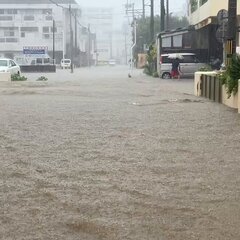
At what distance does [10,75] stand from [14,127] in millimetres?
24728

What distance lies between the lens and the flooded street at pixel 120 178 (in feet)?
16.9

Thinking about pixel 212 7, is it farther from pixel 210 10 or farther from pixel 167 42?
pixel 167 42

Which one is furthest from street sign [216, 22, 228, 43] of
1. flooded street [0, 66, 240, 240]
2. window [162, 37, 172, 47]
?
window [162, 37, 172, 47]

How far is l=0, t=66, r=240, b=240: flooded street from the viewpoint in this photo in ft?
16.9

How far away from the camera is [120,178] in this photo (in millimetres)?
7133

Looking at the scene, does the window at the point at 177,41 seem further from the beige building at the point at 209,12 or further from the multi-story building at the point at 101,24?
the multi-story building at the point at 101,24

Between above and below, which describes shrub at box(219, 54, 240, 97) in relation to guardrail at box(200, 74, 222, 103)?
above

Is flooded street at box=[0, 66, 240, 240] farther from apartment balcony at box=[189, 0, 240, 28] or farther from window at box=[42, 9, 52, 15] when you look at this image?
window at box=[42, 9, 52, 15]

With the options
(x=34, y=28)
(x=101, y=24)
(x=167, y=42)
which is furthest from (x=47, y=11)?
(x=167, y=42)

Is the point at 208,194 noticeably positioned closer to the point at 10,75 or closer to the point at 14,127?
the point at 14,127

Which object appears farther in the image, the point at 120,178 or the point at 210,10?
the point at 210,10

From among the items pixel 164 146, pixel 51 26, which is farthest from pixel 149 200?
pixel 51 26

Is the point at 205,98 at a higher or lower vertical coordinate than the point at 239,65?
lower

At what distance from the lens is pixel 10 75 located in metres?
36.2
